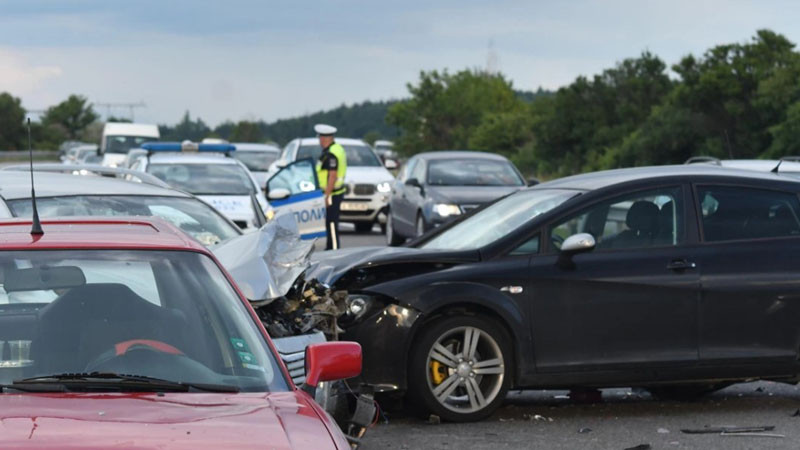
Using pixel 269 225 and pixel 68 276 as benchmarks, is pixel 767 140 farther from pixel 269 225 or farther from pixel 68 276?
pixel 68 276

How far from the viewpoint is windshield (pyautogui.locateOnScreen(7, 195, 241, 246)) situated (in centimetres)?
1077

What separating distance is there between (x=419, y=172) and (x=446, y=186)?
3.55 feet

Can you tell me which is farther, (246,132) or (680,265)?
(246,132)

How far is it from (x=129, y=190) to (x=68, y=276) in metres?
6.39

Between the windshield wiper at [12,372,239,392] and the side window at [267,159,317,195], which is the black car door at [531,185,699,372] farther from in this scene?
the side window at [267,159,317,195]

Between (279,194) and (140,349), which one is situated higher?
(140,349)

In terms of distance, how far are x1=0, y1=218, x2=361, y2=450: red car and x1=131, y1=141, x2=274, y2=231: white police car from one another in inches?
482

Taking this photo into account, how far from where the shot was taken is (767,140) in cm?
3947

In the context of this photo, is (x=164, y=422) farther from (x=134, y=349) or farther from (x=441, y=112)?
(x=441, y=112)

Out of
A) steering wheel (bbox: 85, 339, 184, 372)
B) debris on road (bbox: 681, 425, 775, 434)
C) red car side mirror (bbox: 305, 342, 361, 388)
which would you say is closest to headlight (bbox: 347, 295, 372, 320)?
debris on road (bbox: 681, 425, 775, 434)

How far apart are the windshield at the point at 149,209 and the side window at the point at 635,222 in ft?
9.71

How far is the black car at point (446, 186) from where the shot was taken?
2183cm

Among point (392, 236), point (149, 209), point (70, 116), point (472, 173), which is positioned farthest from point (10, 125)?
point (149, 209)

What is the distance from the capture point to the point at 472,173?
23.2m
